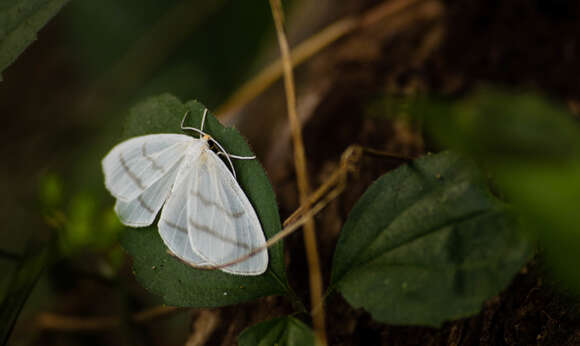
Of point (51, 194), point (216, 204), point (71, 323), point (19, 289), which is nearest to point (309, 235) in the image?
point (216, 204)

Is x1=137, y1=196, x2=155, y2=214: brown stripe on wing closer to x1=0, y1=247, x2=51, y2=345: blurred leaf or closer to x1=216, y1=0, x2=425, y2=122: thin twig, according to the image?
x1=0, y1=247, x2=51, y2=345: blurred leaf

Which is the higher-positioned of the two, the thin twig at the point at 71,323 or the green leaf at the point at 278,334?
the thin twig at the point at 71,323

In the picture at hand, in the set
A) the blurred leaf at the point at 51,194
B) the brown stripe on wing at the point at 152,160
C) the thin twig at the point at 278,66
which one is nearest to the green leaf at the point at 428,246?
the brown stripe on wing at the point at 152,160

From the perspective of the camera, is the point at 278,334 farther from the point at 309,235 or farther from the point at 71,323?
the point at 71,323

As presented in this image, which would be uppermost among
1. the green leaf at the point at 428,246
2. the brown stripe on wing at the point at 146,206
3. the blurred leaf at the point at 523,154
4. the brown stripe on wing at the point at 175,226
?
the brown stripe on wing at the point at 146,206

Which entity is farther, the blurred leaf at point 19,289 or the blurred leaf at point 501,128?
the blurred leaf at point 19,289

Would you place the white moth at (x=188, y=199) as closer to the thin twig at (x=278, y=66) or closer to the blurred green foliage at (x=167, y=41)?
the thin twig at (x=278, y=66)

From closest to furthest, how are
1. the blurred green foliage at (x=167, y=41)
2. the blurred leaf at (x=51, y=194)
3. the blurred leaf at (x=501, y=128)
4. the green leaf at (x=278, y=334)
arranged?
the blurred leaf at (x=501, y=128)
the green leaf at (x=278, y=334)
the blurred leaf at (x=51, y=194)
the blurred green foliage at (x=167, y=41)

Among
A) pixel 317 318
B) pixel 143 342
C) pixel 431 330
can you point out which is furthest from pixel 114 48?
pixel 431 330
